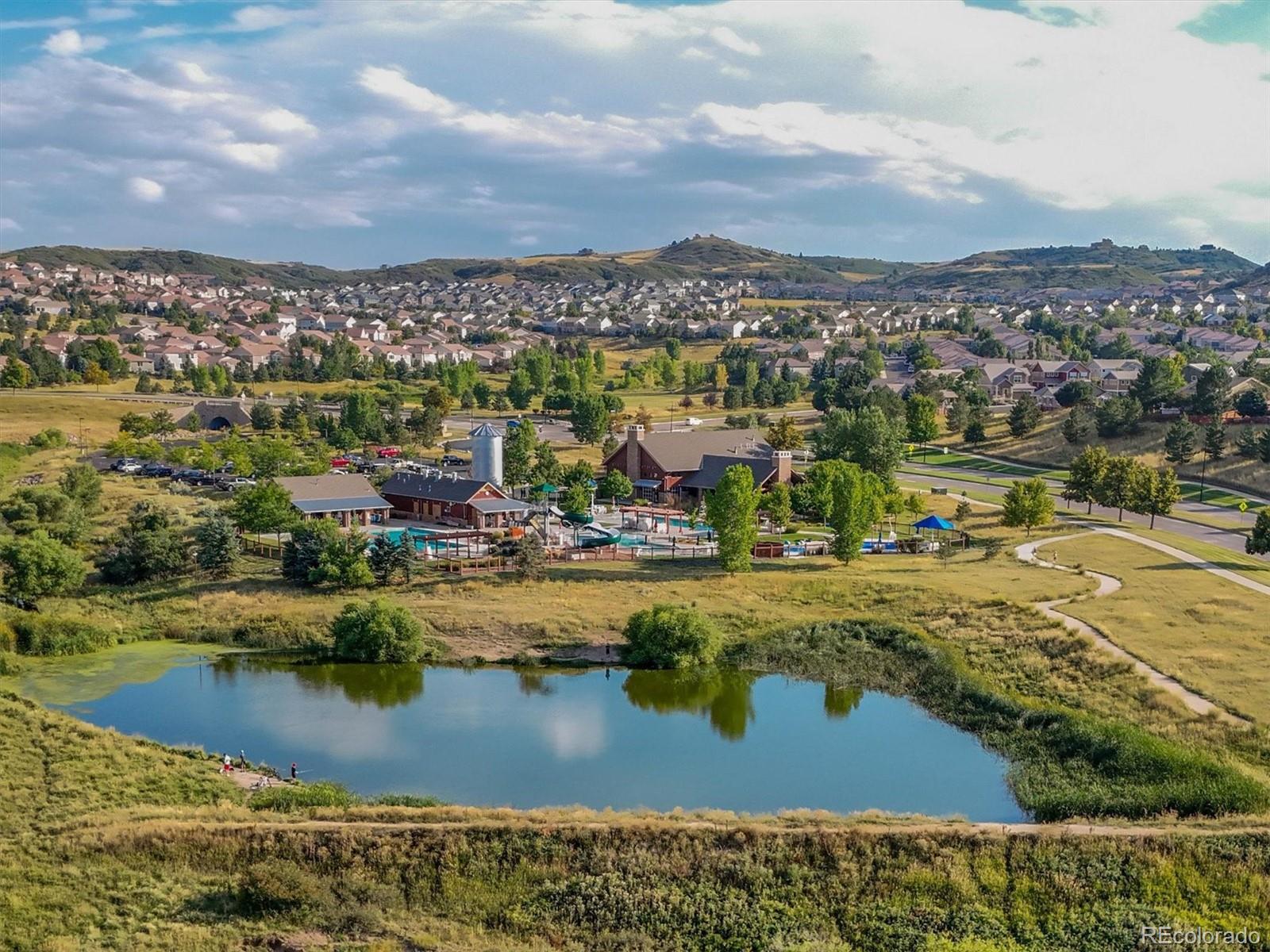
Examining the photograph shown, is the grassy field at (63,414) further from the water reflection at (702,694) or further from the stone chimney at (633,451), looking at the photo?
the water reflection at (702,694)

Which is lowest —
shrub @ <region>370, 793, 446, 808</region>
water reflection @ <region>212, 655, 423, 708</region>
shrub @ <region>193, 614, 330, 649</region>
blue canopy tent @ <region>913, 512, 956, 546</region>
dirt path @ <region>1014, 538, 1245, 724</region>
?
water reflection @ <region>212, 655, 423, 708</region>

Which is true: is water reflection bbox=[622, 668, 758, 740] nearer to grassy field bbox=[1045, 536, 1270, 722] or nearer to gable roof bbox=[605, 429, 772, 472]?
grassy field bbox=[1045, 536, 1270, 722]

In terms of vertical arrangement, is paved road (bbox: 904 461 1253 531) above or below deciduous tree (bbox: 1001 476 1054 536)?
below

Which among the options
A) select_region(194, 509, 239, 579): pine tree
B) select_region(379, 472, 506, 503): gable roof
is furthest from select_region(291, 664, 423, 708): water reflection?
select_region(379, 472, 506, 503): gable roof

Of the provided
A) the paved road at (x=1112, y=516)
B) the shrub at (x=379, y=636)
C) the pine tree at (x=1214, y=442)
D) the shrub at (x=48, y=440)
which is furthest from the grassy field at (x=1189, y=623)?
the shrub at (x=48, y=440)

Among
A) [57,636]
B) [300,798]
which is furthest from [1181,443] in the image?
[57,636]

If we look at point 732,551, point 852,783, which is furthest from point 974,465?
point 852,783
